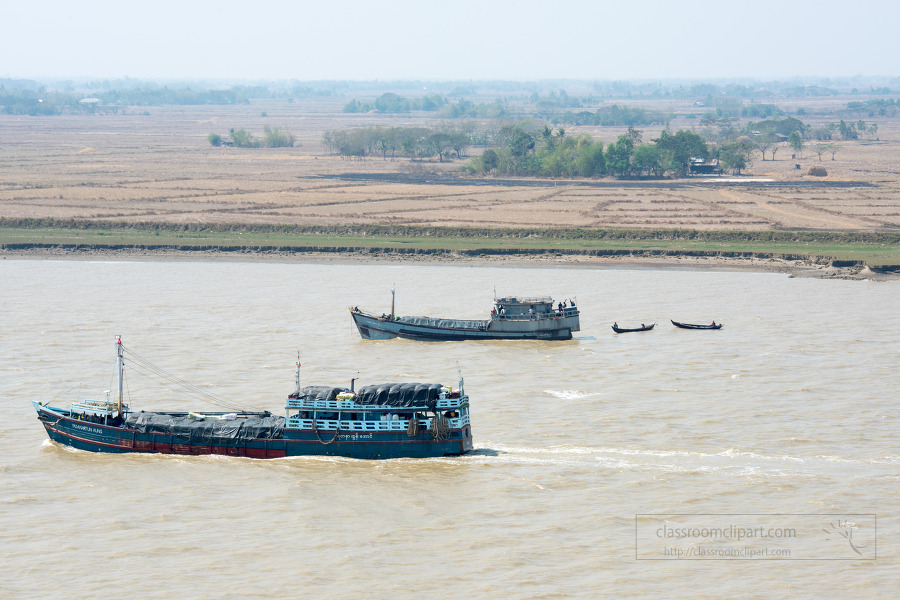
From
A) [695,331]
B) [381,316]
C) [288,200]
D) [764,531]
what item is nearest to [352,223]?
[288,200]

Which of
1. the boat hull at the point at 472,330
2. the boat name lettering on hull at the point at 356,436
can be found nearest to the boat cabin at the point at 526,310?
the boat hull at the point at 472,330

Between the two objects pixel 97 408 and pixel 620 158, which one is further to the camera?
pixel 620 158

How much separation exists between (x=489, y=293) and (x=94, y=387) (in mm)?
30905

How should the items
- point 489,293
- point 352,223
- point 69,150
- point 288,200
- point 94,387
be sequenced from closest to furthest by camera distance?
point 94,387 < point 489,293 < point 352,223 < point 288,200 < point 69,150

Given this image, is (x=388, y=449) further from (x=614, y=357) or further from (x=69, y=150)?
(x=69, y=150)

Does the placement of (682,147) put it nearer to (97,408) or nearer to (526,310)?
(526,310)

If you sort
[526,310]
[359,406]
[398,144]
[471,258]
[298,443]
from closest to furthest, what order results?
[359,406] < [298,443] < [526,310] < [471,258] < [398,144]

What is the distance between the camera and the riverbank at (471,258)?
268ft

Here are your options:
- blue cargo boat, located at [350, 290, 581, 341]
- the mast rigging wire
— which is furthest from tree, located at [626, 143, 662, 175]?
the mast rigging wire

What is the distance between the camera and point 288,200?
379 feet

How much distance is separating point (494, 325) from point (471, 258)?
87.9 ft

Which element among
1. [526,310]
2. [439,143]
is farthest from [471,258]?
[439,143]

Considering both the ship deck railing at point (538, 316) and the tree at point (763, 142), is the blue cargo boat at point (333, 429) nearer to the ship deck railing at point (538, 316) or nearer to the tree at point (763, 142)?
the ship deck railing at point (538, 316)

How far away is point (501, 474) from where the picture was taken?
37750 millimetres
